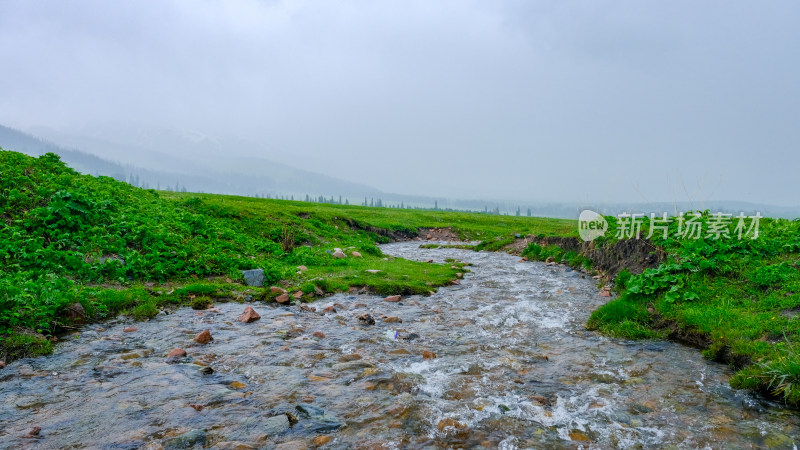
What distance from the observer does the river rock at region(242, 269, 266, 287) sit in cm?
1587

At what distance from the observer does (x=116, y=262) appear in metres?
14.0

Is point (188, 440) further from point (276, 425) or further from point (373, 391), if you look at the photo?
point (373, 391)

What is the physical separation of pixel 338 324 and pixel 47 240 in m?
10.8

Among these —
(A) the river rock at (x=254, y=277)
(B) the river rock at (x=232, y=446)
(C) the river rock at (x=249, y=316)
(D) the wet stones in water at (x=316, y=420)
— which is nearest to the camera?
(B) the river rock at (x=232, y=446)

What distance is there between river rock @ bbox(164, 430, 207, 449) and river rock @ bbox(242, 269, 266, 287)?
33.4 ft

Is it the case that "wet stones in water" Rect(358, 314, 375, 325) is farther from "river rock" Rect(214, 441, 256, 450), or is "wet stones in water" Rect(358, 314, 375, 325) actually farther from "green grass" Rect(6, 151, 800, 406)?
"river rock" Rect(214, 441, 256, 450)

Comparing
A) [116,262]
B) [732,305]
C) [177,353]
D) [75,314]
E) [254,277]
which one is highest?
[732,305]

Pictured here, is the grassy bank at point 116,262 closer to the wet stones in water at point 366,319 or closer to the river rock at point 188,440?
the wet stones in water at point 366,319

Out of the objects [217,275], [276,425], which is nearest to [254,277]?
[217,275]

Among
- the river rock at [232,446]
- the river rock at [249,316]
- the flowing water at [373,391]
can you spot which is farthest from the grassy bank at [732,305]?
the river rock at [249,316]

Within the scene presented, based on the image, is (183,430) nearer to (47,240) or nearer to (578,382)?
(578,382)

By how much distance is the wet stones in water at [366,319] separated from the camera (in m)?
12.1

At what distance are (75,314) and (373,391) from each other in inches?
342

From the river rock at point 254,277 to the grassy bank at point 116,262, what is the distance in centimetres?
31
